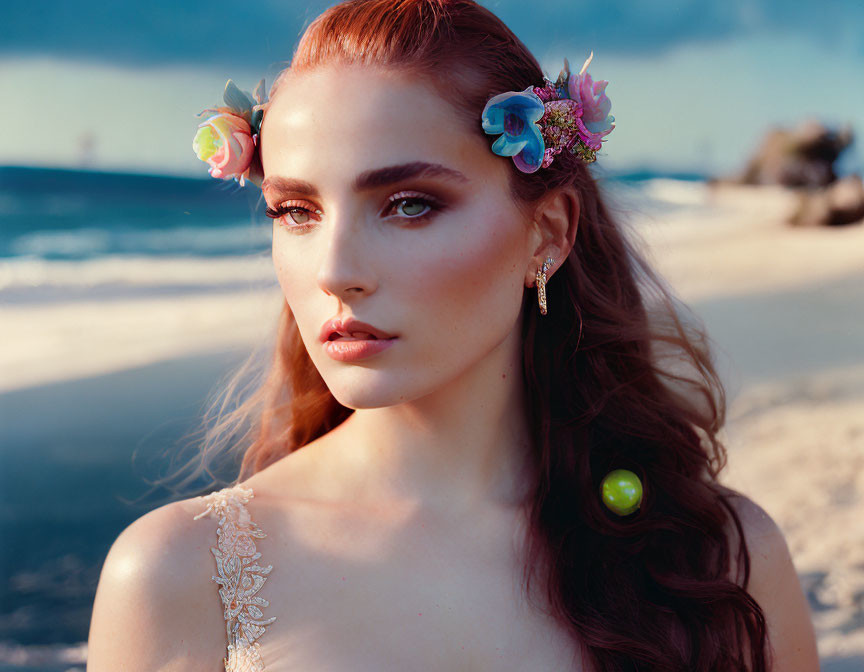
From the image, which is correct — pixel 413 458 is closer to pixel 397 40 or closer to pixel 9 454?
pixel 397 40

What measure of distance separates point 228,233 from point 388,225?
12.4ft

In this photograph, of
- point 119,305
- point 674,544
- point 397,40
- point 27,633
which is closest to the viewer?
point 397,40

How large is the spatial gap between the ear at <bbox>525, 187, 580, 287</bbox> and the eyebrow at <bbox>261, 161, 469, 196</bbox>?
26 centimetres

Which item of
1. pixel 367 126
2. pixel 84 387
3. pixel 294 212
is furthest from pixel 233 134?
pixel 84 387

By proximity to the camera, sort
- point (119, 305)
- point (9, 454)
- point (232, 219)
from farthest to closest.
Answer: point (232, 219) → point (119, 305) → point (9, 454)

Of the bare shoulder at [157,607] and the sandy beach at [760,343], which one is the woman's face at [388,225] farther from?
the sandy beach at [760,343]

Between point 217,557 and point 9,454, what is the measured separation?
3113 millimetres

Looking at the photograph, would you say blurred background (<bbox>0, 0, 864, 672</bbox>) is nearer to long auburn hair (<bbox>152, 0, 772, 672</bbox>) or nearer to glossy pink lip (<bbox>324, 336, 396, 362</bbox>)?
long auburn hair (<bbox>152, 0, 772, 672</bbox>)

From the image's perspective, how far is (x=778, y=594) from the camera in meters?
1.92

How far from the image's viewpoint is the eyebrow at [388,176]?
1557 mm

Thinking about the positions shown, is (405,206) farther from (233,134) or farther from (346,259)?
(233,134)

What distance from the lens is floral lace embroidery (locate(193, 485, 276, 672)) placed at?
1.60 m

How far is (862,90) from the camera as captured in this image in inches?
195

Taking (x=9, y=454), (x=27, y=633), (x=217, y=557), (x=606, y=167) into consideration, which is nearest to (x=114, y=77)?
(x=9, y=454)
